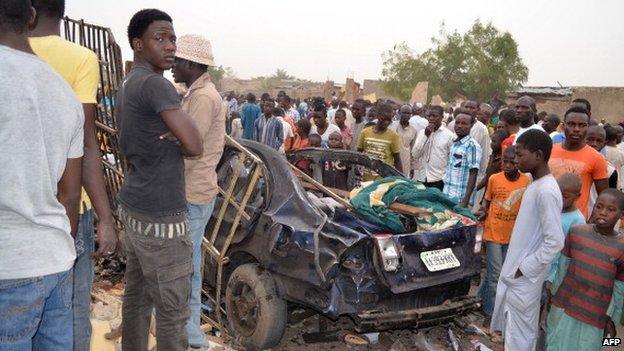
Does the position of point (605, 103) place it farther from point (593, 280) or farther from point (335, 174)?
point (593, 280)

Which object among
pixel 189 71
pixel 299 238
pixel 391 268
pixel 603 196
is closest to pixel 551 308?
pixel 603 196

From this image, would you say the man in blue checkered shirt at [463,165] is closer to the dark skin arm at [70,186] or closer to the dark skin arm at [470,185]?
the dark skin arm at [470,185]

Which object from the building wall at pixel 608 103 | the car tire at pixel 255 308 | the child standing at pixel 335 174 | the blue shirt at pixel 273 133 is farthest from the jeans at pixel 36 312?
the building wall at pixel 608 103

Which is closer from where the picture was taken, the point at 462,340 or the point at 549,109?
the point at 462,340

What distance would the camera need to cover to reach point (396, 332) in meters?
4.81

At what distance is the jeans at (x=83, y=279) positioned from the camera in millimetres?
2566

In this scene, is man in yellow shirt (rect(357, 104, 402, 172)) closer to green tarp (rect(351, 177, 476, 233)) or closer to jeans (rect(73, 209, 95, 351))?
green tarp (rect(351, 177, 476, 233))

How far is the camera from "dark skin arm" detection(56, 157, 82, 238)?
6.45 ft

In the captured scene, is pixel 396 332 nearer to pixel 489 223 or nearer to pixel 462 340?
pixel 462 340

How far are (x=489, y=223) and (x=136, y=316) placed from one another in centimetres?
339

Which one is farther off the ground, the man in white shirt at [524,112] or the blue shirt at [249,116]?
the man in white shirt at [524,112]

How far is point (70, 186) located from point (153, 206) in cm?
84

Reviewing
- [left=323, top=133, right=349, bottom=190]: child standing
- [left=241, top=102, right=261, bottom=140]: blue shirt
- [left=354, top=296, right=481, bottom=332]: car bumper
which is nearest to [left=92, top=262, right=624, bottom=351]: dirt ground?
[left=354, top=296, right=481, bottom=332]: car bumper

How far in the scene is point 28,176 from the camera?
1.64 metres
